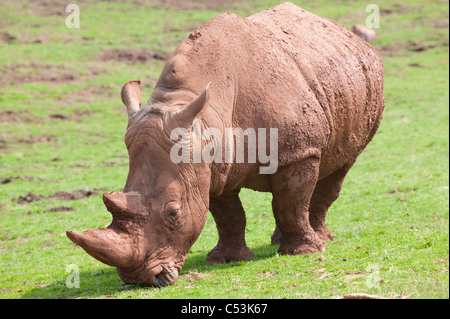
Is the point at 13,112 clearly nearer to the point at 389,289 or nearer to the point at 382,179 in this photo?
the point at 382,179

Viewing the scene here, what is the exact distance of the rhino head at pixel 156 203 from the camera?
6.92m

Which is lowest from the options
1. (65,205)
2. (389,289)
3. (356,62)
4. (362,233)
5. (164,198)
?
(65,205)

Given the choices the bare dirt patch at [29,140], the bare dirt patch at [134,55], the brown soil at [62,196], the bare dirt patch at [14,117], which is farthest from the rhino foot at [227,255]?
the bare dirt patch at [134,55]

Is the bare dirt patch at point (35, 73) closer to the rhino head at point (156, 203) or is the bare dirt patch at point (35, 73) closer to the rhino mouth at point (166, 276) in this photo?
the rhino head at point (156, 203)

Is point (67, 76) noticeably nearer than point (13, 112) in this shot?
No

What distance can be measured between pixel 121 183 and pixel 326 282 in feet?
29.9

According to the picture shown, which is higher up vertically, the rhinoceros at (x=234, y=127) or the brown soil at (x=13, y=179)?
the rhinoceros at (x=234, y=127)

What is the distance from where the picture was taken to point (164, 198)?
7.12 metres

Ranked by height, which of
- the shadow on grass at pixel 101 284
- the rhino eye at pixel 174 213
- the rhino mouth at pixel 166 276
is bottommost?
the shadow on grass at pixel 101 284

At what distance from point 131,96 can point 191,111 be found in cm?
107

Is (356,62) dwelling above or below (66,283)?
above
